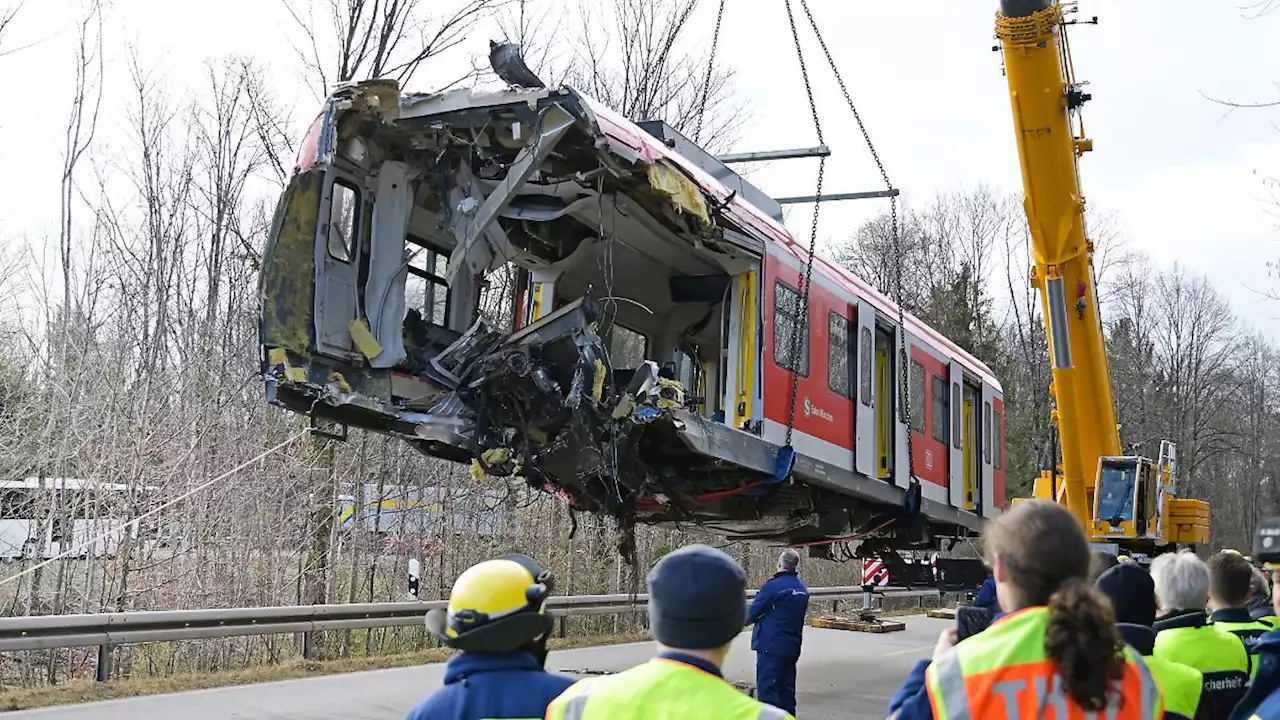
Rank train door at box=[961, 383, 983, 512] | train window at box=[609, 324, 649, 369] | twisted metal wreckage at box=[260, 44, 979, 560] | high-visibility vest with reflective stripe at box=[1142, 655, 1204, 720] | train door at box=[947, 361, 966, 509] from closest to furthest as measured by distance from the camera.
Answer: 1. high-visibility vest with reflective stripe at box=[1142, 655, 1204, 720]
2. twisted metal wreckage at box=[260, 44, 979, 560]
3. train window at box=[609, 324, 649, 369]
4. train door at box=[947, 361, 966, 509]
5. train door at box=[961, 383, 983, 512]

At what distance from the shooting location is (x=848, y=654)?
15.5 m

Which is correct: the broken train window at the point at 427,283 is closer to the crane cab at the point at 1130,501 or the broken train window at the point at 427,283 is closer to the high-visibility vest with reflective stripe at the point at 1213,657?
the high-visibility vest with reflective stripe at the point at 1213,657

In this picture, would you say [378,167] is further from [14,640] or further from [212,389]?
[212,389]

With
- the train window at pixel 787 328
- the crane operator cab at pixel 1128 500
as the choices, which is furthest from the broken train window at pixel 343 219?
the crane operator cab at pixel 1128 500

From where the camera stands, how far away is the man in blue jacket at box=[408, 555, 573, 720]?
264 cm

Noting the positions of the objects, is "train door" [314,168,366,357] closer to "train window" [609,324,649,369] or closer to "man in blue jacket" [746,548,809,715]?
"train window" [609,324,649,369]

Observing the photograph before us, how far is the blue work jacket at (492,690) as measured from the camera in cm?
263

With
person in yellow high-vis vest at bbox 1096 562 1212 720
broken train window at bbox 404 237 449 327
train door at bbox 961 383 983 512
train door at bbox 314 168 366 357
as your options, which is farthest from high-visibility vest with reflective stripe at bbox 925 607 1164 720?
train door at bbox 961 383 983 512

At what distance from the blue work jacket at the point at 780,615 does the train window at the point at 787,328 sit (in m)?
1.70

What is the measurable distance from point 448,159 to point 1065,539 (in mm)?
5887

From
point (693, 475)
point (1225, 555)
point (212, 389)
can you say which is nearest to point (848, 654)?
point (693, 475)

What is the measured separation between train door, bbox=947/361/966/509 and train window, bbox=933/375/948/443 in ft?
0.66

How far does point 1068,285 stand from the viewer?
12578 millimetres

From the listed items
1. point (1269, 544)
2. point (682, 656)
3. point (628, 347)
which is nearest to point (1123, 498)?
point (628, 347)
